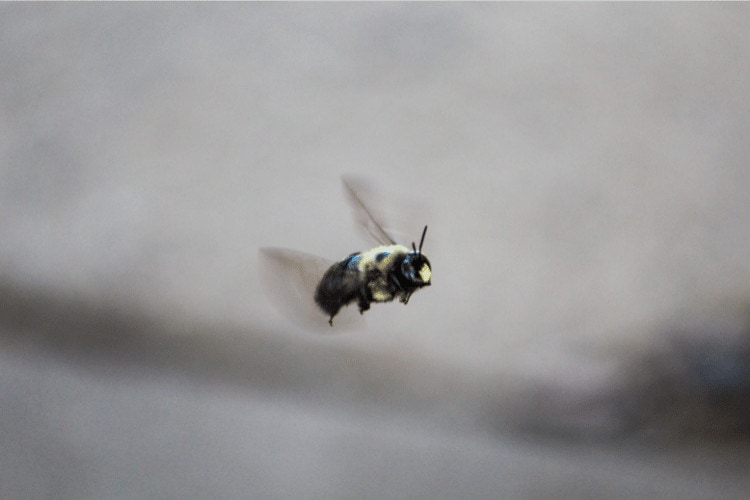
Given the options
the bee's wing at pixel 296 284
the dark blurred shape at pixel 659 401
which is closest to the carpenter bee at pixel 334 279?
the bee's wing at pixel 296 284

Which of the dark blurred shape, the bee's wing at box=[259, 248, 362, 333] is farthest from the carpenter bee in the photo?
the dark blurred shape

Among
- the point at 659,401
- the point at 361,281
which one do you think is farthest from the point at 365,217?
the point at 659,401

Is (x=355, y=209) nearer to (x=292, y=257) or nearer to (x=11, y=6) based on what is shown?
(x=292, y=257)

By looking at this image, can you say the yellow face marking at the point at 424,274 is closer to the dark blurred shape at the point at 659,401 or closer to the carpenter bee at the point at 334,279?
the carpenter bee at the point at 334,279

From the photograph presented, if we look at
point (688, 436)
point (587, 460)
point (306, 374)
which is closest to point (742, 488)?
point (688, 436)

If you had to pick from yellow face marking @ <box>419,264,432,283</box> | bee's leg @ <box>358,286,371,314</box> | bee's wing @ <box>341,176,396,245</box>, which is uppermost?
bee's wing @ <box>341,176,396,245</box>

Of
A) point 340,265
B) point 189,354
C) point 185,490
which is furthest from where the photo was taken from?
point 189,354

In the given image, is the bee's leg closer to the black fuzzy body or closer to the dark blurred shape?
the black fuzzy body
